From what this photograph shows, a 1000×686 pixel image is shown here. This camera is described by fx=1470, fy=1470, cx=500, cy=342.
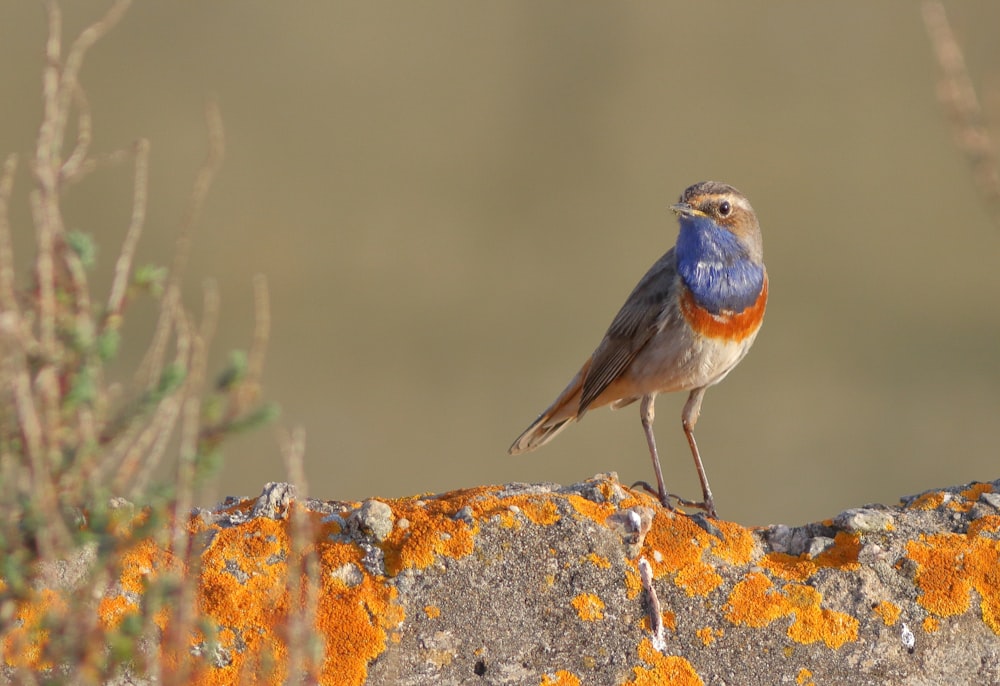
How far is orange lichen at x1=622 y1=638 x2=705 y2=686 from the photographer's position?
4.27 m

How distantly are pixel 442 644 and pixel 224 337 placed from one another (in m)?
20.8

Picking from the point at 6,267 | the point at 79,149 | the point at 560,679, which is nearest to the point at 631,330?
the point at 560,679

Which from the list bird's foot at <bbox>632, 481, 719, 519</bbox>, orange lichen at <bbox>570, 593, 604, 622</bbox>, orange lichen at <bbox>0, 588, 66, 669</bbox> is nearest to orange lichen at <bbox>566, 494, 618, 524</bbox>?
orange lichen at <bbox>570, 593, 604, 622</bbox>

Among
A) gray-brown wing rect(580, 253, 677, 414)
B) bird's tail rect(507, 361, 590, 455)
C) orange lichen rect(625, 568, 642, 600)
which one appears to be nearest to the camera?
orange lichen rect(625, 568, 642, 600)

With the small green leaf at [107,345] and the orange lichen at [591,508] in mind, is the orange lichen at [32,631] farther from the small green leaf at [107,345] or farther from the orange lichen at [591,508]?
the orange lichen at [591,508]

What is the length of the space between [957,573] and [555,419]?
302 centimetres

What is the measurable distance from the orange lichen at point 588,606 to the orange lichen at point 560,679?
0.21 m

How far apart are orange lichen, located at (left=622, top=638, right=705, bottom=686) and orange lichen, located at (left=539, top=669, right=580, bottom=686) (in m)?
0.15

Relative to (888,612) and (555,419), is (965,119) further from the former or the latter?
(555,419)

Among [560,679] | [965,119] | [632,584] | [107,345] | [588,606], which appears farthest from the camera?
[632,584]

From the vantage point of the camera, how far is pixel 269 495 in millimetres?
4816

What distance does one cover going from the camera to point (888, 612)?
458 cm

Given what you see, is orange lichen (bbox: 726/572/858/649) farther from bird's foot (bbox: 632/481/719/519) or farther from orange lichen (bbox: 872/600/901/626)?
bird's foot (bbox: 632/481/719/519)

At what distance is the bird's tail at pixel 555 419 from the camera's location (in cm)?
739
